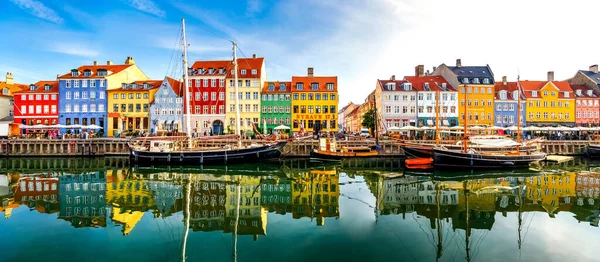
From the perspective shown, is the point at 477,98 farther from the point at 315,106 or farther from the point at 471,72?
the point at 315,106

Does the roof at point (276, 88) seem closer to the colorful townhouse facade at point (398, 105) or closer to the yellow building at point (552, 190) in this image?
the colorful townhouse facade at point (398, 105)

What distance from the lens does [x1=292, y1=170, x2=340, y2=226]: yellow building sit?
14.6m

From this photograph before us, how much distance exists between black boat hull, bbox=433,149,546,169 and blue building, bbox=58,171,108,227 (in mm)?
25293

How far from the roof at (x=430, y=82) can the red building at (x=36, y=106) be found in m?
63.3

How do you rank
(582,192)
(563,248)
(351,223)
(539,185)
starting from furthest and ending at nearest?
(539,185) → (582,192) → (351,223) → (563,248)

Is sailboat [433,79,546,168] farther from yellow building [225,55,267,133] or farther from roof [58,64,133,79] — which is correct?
roof [58,64,133,79]

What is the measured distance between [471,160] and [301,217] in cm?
2040

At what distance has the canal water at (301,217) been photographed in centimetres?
1014

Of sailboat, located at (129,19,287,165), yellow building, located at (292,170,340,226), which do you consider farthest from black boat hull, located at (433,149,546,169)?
sailboat, located at (129,19,287,165)

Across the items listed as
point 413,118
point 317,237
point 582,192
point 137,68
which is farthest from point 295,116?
point 317,237

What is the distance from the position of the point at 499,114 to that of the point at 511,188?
43.3m

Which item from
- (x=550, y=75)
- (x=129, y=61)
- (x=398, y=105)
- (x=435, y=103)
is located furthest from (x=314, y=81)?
(x=550, y=75)

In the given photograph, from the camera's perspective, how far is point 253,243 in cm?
1079

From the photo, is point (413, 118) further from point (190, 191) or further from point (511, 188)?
point (190, 191)
